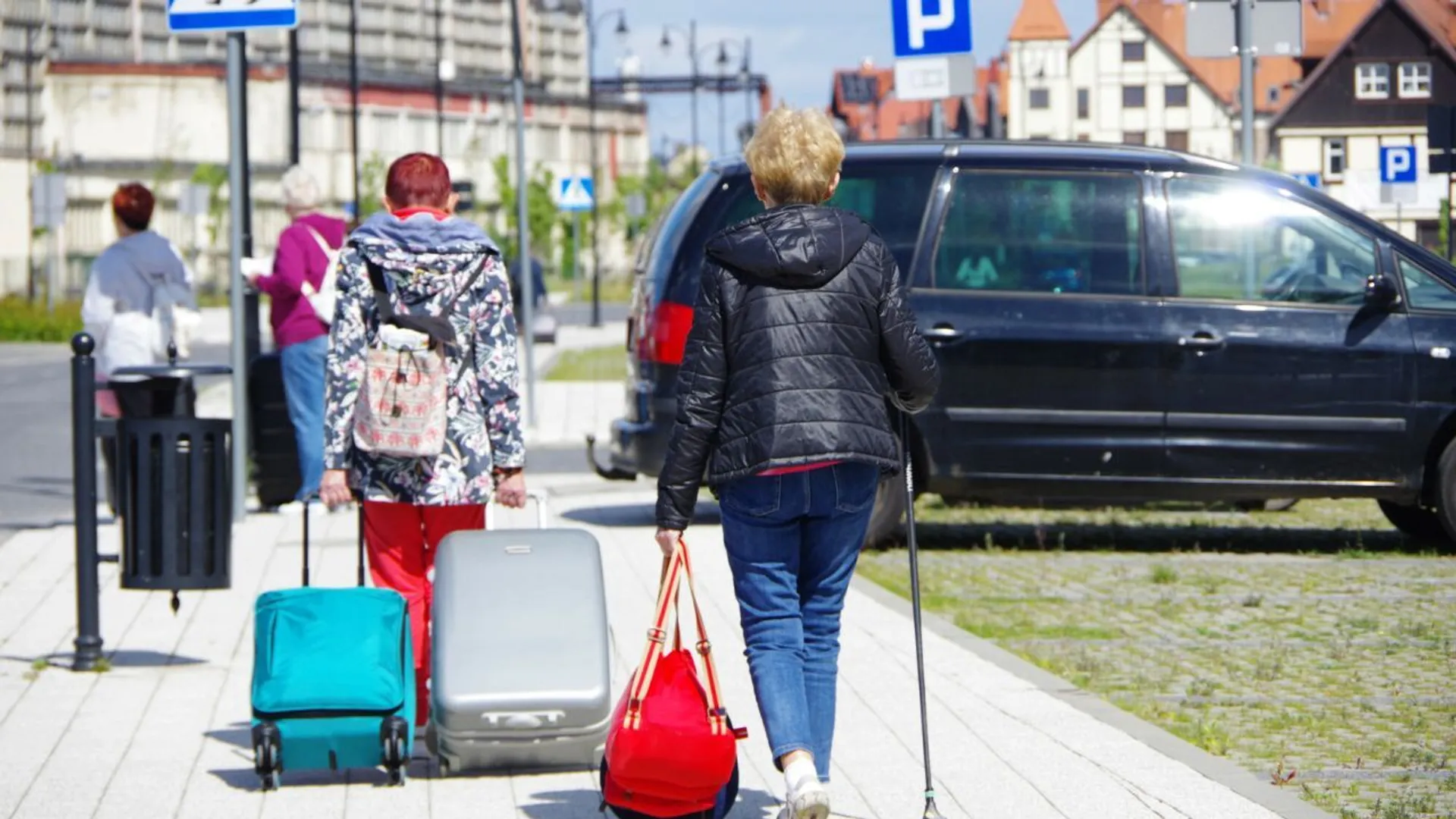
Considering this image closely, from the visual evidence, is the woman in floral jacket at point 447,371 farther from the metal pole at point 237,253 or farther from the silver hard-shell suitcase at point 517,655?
the metal pole at point 237,253

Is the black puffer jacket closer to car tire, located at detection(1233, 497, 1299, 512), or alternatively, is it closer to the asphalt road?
A: the asphalt road

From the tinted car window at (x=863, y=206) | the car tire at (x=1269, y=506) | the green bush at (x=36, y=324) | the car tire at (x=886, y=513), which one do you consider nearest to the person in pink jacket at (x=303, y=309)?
the tinted car window at (x=863, y=206)

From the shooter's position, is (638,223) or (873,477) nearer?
(873,477)

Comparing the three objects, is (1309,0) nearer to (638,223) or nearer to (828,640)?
(828,640)

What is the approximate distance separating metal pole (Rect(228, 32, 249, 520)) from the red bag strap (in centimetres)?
750

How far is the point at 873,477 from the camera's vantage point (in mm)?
5723

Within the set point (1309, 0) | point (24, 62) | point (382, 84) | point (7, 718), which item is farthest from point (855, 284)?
point (382, 84)

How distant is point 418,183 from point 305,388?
6259 mm

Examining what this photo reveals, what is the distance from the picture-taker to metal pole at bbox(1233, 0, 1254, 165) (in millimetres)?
14891

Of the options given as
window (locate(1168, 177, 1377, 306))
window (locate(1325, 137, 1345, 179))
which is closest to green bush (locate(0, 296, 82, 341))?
window (locate(1325, 137, 1345, 179))

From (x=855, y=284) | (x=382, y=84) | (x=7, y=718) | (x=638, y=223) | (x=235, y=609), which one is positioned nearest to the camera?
(x=855, y=284)

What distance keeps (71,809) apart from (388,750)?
823 mm

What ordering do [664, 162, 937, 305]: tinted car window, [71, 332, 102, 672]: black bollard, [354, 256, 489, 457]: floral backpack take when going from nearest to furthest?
[354, 256, 489, 457]: floral backpack, [71, 332, 102, 672]: black bollard, [664, 162, 937, 305]: tinted car window

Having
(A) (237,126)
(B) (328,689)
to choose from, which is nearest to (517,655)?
(B) (328,689)
